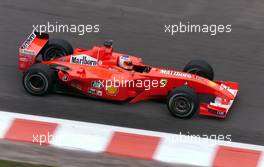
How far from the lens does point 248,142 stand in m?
10.3

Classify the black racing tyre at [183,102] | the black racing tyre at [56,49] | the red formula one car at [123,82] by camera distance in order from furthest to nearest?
A: the black racing tyre at [56,49]
the red formula one car at [123,82]
the black racing tyre at [183,102]

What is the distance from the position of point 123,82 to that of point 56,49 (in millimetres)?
1703

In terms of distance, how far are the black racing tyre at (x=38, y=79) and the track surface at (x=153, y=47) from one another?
0.46 feet

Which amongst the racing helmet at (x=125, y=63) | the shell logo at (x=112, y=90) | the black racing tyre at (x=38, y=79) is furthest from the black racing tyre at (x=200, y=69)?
the black racing tyre at (x=38, y=79)

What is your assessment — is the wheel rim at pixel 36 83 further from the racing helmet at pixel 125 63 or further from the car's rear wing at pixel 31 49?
the racing helmet at pixel 125 63

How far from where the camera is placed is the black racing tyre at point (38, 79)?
1104 centimetres

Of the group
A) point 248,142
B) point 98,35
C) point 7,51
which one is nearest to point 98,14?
point 98,35

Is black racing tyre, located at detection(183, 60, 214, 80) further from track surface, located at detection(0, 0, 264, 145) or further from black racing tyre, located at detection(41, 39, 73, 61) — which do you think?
black racing tyre, located at detection(41, 39, 73, 61)

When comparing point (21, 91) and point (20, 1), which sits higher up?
point (20, 1)

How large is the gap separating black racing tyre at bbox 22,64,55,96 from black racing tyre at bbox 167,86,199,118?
1877 millimetres

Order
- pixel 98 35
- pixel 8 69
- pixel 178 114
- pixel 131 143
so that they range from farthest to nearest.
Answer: pixel 98 35, pixel 8 69, pixel 178 114, pixel 131 143

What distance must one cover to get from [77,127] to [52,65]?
1.61 m

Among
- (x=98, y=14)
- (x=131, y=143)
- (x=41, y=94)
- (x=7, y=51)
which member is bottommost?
(x=131, y=143)

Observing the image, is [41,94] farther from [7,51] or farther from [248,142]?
[248,142]
